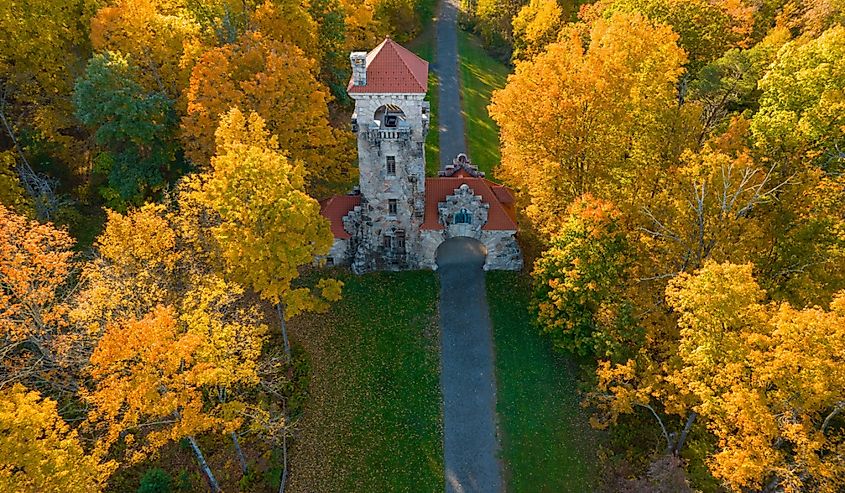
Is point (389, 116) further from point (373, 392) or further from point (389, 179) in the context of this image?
point (373, 392)

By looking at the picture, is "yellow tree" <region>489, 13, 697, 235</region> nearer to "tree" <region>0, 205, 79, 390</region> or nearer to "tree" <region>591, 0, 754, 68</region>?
"tree" <region>591, 0, 754, 68</region>

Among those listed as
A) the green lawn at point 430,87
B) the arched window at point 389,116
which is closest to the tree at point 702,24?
the green lawn at point 430,87

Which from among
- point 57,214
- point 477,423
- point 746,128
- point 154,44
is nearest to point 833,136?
point 746,128

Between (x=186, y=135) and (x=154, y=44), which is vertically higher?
(x=154, y=44)

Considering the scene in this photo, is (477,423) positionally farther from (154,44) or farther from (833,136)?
(154,44)

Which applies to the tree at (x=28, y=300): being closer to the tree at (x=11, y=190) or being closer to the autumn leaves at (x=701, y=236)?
the tree at (x=11, y=190)

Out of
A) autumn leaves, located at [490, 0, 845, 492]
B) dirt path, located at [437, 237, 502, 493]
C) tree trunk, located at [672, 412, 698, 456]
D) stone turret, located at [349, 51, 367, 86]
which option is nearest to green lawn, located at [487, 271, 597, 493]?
dirt path, located at [437, 237, 502, 493]

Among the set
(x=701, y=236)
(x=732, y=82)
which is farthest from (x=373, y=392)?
(x=732, y=82)
